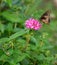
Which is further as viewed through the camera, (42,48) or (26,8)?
(26,8)

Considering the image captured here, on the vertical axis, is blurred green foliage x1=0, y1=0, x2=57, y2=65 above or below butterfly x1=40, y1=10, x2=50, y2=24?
below

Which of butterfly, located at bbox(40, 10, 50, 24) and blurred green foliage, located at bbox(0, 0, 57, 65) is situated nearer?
blurred green foliage, located at bbox(0, 0, 57, 65)

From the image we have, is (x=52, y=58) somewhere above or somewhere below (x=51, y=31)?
above

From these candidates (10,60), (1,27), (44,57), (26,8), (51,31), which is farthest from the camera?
(51,31)

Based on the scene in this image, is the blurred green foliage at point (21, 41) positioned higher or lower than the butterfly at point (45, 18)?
lower

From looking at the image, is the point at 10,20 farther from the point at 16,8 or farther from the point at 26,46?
the point at 26,46

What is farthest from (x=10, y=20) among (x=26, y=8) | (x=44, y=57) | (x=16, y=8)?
(x=44, y=57)

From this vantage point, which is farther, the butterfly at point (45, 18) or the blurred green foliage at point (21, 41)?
the butterfly at point (45, 18)

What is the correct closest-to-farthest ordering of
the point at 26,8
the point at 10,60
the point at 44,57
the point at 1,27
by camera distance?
1. the point at 10,60
2. the point at 44,57
3. the point at 1,27
4. the point at 26,8
